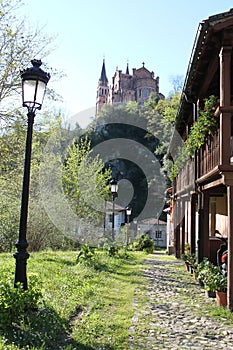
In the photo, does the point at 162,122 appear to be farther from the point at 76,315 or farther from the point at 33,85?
the point at 76,315

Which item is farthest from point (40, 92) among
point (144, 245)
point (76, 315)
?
point (144, 245)

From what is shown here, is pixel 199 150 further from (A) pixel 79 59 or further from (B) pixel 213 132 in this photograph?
Result: (A) pixel 79 59

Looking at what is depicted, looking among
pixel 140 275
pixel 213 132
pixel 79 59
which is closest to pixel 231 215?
pixel 213 132

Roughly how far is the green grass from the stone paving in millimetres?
→ 194

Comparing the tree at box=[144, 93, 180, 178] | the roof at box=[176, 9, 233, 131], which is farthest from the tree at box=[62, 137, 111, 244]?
the tree at box=[144, 93, 180, 178]

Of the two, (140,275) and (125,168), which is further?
(125,168)

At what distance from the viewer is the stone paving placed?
15.7ft

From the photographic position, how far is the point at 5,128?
12.5 metres

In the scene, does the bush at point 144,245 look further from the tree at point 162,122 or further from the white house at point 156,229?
the white house at point 156,229

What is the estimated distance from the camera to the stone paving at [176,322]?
480 centimetres

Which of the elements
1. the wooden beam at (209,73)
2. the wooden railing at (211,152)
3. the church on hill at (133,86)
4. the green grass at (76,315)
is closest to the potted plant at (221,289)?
the green grass at (76,315)

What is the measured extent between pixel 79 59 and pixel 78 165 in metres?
16.0

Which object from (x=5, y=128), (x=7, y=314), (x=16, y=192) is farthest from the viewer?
(x=16, y=192)

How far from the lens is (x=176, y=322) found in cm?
579
